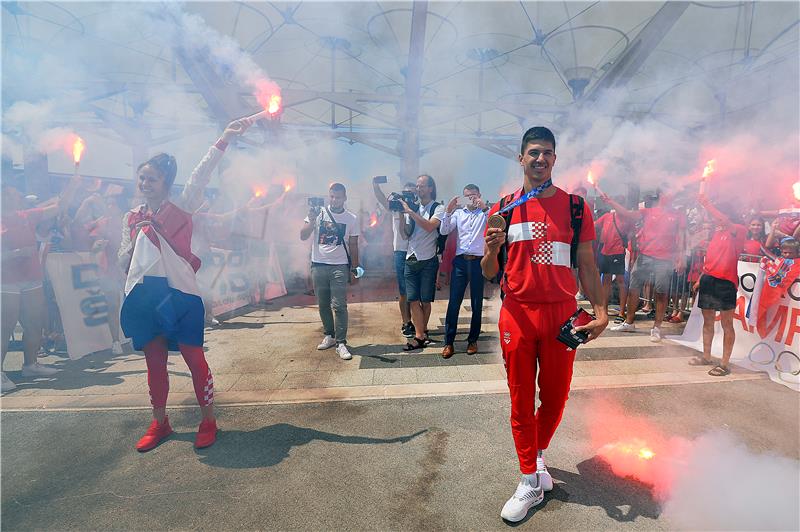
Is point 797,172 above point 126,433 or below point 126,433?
above

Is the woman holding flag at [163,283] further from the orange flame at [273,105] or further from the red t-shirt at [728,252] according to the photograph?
the red t-shirt at [728,252]

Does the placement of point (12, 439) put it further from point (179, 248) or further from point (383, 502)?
point (383, 502)

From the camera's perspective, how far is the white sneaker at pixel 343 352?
4285 millimetres

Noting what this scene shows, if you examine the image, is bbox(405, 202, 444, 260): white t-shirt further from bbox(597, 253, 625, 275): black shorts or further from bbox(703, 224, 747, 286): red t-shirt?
bbox(597, 253, 625, 275): black shorts

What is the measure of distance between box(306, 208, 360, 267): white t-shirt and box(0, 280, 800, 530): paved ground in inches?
46.5

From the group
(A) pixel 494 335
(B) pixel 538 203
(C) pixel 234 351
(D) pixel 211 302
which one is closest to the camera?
(B) pixel 538 203

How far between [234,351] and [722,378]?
5.36 metres

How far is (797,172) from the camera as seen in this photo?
6570mm

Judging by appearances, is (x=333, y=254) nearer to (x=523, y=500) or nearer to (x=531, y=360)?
(x=531, y=360)

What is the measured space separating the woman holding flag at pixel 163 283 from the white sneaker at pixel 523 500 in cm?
199

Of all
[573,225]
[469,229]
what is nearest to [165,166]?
[573,225]

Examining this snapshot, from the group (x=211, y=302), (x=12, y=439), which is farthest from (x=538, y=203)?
(x=211, y=302)

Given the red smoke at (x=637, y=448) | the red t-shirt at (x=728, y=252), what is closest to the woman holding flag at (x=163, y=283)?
the red smoke at (x=637, y=448)

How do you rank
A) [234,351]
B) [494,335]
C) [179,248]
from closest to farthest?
[179,248] → [234,351] → [494,335]
